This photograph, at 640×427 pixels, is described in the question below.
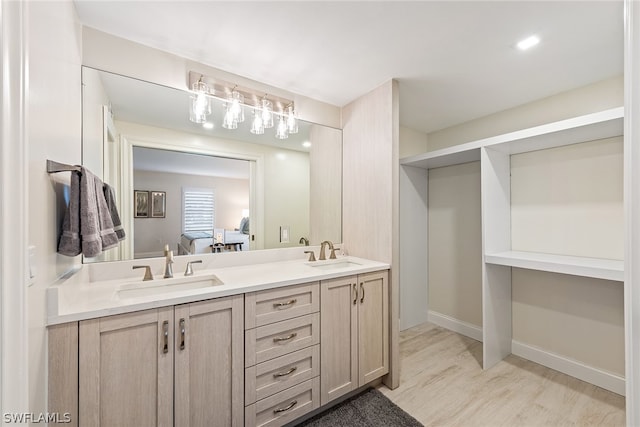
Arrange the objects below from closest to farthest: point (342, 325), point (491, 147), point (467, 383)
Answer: point (342, 325) → point (467, 383) → point (491, 147)

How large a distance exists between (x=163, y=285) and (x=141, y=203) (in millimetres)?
553

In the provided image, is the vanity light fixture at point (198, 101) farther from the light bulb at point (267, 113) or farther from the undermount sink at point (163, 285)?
the undermount sink at point (163, 285)

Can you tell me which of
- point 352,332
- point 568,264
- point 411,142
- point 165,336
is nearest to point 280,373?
point 352,332

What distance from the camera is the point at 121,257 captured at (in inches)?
64.1

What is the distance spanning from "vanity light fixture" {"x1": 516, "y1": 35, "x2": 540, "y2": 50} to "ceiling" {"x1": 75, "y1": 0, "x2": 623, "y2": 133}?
3cm

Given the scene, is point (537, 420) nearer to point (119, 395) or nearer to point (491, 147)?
point (491, 147)

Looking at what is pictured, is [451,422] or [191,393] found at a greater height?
[191,393]

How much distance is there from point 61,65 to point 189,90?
75 cm

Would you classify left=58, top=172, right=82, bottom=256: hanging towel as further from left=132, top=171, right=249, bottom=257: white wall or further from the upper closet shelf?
the upper closet shelf

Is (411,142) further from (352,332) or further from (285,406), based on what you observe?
(285,406)

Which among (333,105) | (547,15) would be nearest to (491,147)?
(547,15)

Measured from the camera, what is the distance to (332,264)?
7.37 feet

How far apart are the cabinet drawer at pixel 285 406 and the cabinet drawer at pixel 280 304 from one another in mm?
437

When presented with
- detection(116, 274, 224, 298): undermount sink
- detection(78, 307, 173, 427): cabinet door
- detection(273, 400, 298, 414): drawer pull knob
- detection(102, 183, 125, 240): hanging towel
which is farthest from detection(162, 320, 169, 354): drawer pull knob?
detection(273, 400, 298, 414): drawer pull knob
